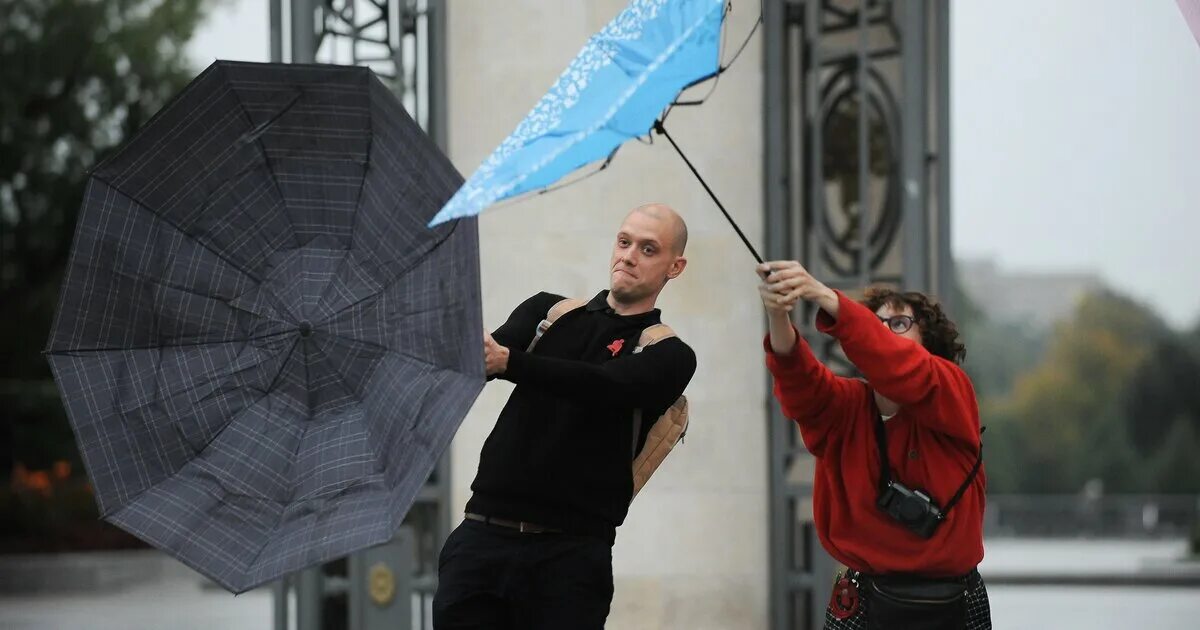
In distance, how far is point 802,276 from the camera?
13.5 feet

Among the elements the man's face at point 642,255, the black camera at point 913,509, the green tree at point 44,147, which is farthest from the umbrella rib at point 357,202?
the green tree at point 44,147

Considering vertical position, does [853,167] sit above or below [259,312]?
above

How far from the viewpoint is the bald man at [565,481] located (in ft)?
14.5

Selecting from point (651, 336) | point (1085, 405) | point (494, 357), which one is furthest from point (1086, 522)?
point (494, 357)

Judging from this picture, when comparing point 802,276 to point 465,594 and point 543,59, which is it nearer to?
point 465,594

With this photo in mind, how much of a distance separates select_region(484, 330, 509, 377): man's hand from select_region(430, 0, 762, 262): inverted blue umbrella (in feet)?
1.57

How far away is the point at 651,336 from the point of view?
4543 mm

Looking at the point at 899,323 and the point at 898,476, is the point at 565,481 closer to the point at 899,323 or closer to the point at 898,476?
the point at 898,476

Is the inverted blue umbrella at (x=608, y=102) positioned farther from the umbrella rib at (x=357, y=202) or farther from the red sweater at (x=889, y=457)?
the red sweater at (x=889, y=457)

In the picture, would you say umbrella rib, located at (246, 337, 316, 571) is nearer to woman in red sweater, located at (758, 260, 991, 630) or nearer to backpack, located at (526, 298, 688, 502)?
backpack, located at (526, 298, 688, 502)

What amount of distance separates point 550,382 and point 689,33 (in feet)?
3.12

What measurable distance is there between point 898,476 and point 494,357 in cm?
121

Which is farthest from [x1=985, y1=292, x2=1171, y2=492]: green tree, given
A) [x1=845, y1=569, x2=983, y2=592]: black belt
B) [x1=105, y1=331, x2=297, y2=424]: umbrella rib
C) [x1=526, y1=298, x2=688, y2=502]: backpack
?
[x1=105, y1=331, x2=297, y2=424]: umbrella rib

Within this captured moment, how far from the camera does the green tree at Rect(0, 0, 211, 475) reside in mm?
25984
